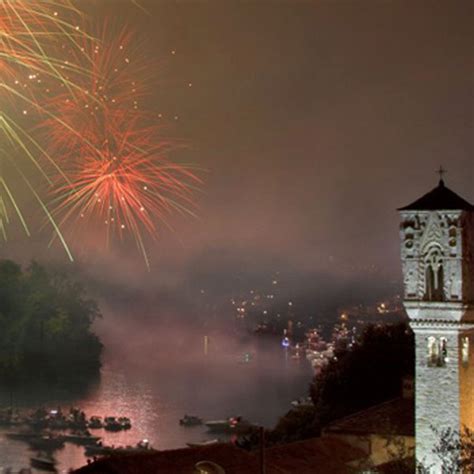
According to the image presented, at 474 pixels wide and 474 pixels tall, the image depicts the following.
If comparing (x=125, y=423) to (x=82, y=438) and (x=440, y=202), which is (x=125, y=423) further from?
(x=440, y=202)

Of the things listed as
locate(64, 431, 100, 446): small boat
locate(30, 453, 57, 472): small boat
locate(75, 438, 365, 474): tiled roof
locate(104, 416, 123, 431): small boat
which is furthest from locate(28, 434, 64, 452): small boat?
locate(75, 438, 365, 474): tiled roof

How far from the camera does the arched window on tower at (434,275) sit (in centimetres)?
2216

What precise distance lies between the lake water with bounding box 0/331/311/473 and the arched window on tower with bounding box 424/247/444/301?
27.3 m

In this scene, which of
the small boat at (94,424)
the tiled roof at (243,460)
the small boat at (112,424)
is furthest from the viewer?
the small boat at (94,424)

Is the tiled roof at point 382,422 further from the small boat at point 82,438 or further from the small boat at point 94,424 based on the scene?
the small boat at point 94,424

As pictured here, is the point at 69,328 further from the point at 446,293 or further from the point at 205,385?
the point at 446,293

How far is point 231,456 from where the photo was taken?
861 inches

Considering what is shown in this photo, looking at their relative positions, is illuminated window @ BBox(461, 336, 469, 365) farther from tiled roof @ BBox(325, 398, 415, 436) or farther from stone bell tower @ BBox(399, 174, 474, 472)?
Answer: tiled roof @ BBox(325, 398, 415, 436)

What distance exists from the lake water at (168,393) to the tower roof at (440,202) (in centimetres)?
2775

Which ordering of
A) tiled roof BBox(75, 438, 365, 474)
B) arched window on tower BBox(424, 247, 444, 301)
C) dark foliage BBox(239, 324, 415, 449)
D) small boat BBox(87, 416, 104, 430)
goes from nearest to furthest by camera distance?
1. tiled roof BBox(75, 438, 365, 474)
2. arched window on tower BBox(424, 247, 444, 301)
3. dark foliage BBox(239, 324, 415, 449)
4. small boat BBox(87, 416, 104, 430)

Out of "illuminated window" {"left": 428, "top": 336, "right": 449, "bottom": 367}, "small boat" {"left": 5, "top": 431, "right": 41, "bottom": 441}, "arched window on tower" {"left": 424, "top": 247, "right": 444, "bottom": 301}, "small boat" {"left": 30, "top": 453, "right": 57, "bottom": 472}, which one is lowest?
"small boat" {"left": 30, "top": 453, "right": 57, "bottom": 472}

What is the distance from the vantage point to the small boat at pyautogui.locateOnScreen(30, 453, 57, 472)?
145 ft

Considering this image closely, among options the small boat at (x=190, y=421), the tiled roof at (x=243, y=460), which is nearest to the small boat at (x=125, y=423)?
the small boat at (x=190, y=421)

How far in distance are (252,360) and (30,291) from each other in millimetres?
34213
